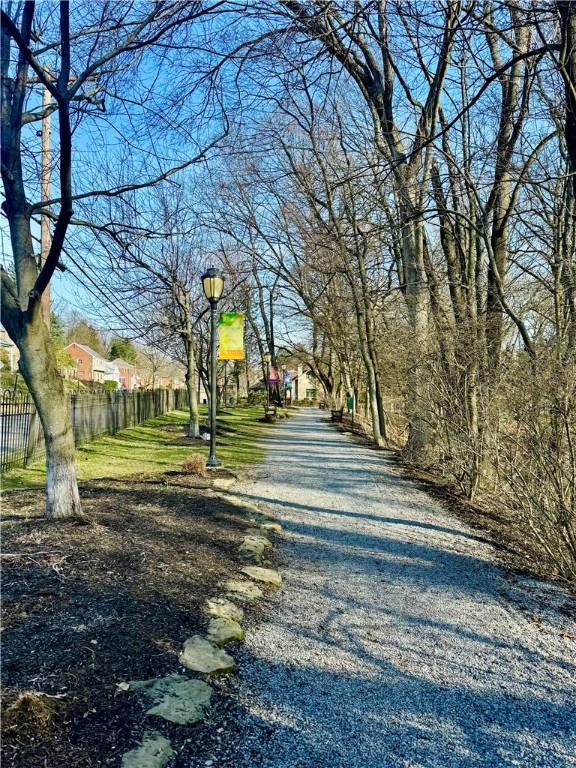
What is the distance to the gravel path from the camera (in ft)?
7.47

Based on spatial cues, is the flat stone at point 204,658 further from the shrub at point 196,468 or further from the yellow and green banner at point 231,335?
the yellow and green banner at point 231,335

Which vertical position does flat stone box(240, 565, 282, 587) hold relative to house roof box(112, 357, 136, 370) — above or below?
below

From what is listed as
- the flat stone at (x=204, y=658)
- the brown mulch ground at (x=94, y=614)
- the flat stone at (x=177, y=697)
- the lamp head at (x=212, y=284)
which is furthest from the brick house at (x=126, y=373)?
the flat stone at (x=177, y=697)

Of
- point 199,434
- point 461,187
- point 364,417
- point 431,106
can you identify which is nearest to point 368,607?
point 461,187

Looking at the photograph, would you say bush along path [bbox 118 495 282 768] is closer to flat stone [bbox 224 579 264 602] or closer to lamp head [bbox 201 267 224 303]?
flat stone [bbox 224 579 264 602]

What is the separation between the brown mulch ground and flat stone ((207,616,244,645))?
8 centimetres

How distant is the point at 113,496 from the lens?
632 cm

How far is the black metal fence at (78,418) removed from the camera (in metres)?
9.23

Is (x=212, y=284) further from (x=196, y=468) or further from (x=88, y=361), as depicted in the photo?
(x=88, y=361)

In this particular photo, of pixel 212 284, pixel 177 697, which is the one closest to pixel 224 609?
pixel 177 697

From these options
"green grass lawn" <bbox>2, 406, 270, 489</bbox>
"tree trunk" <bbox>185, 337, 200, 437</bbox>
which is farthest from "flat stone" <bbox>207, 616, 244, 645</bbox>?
"tree trunk" <bbox>185, 337, 200, 437</bbox>

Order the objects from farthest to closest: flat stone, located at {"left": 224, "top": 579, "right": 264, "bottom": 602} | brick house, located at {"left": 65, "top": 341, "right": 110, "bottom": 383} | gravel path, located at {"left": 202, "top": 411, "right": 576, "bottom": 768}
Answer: brick house, located at {"left": 65, "top": 341, "right": 110, "bottom": 383}
flat stone, located at {"left": 224, "top": 579, "right": 264, "bottom": 602}
gravel path, located at {"left": 202, "top": 411, "right": 576, "bottom": 768}

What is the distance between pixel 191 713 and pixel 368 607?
184cm

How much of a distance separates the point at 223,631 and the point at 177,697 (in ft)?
2.51
